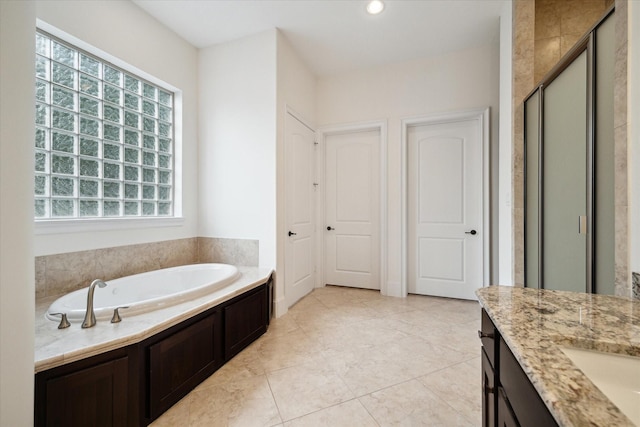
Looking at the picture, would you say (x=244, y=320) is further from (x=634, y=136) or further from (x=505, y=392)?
(x=634, y=136)

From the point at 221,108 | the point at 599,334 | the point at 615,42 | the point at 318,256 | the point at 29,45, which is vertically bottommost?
the point at 318,256

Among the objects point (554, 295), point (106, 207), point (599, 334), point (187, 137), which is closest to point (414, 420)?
point (554, 295)

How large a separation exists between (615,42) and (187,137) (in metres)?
3.19

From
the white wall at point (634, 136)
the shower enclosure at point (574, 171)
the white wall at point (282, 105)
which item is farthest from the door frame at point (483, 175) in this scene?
the white wall at point (634, 136)

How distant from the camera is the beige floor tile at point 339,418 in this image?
4.50ft

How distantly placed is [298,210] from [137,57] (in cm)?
205

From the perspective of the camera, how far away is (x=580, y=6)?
223 cm

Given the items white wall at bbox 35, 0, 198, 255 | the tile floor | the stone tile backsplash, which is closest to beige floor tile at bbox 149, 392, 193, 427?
the tile floor

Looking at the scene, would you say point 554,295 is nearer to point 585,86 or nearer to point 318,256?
point 585,86

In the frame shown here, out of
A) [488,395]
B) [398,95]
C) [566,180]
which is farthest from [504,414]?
[398,95]

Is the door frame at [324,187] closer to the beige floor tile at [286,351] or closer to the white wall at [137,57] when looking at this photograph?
the beige floor tile at [286,351]

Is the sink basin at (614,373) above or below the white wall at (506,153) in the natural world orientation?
below

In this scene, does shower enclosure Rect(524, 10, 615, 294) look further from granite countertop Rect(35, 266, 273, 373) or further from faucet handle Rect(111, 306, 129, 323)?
faucet handle Rect(111, 306, 129, 323)

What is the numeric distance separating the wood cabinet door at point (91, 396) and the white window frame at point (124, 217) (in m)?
1.16
